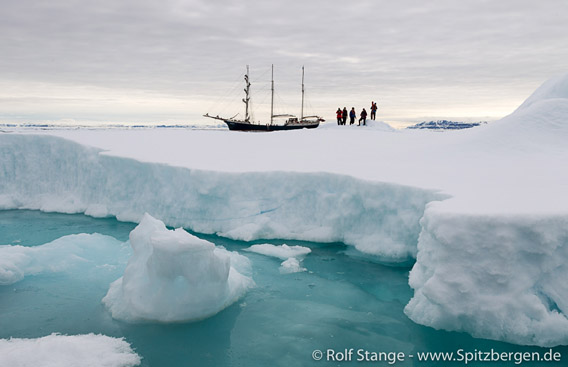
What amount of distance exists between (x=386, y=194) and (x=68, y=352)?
6217mm

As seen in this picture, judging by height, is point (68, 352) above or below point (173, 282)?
below

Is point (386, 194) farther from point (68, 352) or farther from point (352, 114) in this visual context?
point (352, 114)

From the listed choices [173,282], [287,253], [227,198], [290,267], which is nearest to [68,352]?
[173,282]

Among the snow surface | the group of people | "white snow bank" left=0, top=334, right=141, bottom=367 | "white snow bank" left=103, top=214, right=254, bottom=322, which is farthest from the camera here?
the group of people

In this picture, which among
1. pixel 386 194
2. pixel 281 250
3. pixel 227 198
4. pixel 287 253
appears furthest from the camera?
pixel 227 198

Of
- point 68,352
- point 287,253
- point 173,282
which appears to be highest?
point 173,282

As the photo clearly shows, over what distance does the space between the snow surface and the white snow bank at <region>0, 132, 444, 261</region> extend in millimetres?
31

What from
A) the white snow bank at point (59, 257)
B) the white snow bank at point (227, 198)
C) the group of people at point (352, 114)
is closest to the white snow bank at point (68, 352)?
the white snow bank at point (59, 257)

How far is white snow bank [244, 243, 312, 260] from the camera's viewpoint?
8.80 m

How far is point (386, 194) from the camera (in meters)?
8.66

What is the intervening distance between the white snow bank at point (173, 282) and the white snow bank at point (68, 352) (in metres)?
0.73

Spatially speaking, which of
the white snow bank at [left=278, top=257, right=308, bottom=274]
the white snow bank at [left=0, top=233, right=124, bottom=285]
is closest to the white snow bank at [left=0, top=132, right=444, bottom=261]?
the white snow bank at [left=278, top=257, right=308, bottom=274]

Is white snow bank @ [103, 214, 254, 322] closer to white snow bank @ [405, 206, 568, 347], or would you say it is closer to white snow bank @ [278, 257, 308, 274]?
white snow bank @ [278, 257, 308, 274]

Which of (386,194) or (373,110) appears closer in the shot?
(386,194)
